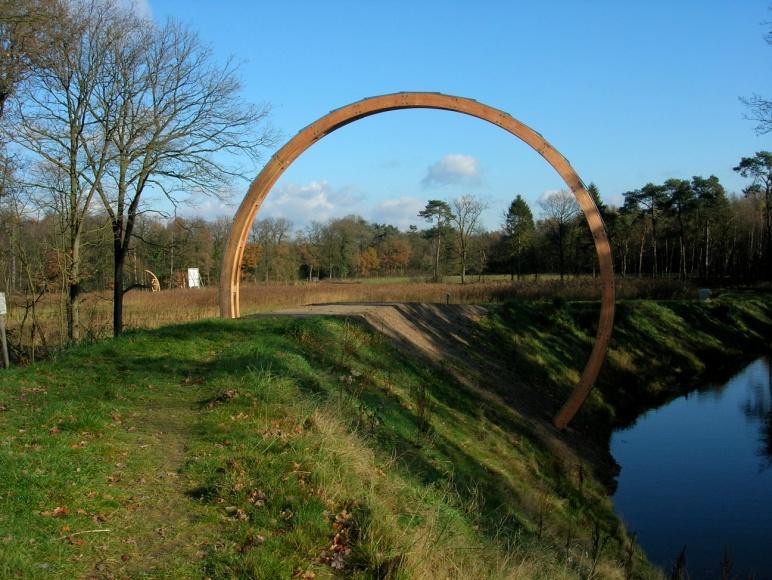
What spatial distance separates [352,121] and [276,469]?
9.42 m

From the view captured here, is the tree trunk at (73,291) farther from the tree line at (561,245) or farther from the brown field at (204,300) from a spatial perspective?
the tree line at (561,245)

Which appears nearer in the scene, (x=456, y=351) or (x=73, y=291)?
(x=456, y=351)

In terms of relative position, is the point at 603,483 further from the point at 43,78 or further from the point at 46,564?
the point at 43,78

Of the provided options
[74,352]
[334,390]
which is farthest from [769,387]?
[74,352]

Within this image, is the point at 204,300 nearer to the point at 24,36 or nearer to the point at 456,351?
the point at 456,351

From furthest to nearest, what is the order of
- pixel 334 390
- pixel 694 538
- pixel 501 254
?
pixel 501 254
pixel 694 538
pixel 334 390

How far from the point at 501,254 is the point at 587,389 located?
54.1 meters

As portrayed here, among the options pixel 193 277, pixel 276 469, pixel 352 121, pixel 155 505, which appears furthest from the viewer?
pixel 193 277

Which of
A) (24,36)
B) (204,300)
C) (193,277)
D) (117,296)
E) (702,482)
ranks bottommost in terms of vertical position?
(702,482)

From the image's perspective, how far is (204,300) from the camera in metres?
25.0

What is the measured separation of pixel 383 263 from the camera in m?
80.1

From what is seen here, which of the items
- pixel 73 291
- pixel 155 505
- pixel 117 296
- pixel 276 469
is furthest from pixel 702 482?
pixel 73 291

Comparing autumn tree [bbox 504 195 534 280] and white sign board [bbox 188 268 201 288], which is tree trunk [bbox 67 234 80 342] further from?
autumn tree [bbox 504 195 534 280]

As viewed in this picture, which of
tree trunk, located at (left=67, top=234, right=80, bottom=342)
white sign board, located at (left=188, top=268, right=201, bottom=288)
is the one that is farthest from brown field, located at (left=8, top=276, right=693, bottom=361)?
white sign board, located at (left=188, top=268, right=201, bottom=288)
